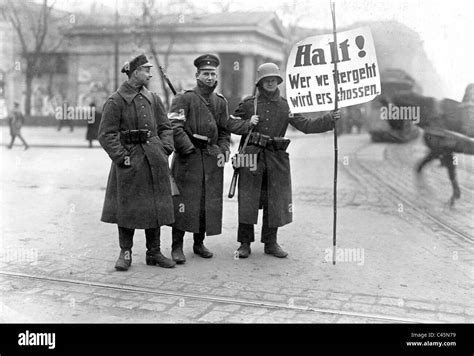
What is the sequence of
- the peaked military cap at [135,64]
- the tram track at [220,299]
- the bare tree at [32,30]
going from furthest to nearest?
1. the bare tree at [32,30]
2. the peaked military cap at [135,64]
3. the tram track at [220,299]

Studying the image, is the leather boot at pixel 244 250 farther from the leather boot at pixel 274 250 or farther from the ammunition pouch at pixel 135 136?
the ammunition pouch at pixel 135 136

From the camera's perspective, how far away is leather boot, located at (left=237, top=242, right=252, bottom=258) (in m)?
6.29

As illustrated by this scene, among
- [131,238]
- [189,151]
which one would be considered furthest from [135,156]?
[131,238]

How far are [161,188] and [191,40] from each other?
28028 millimetres

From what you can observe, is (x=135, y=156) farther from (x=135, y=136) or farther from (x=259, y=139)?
(x=259, y=139)

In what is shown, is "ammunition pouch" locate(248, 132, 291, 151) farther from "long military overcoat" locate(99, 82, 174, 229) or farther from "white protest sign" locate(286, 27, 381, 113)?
"long military overcoat" locate(99, 82, 174, 229)

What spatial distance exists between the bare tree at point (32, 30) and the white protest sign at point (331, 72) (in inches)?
925

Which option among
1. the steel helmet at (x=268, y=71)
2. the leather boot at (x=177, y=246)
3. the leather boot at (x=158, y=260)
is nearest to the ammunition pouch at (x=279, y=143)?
the steel helmet at (x=268, y=71)

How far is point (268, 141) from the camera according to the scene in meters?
6.17

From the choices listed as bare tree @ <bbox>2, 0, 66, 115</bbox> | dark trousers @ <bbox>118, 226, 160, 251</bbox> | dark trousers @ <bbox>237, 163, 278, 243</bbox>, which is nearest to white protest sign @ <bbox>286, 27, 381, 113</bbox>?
dark trousers @ <bbox>237, 163, 278, 243</bbox>

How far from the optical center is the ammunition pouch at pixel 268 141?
20.2 feet

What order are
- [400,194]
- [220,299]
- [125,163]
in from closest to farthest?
[220,299]
[125,163]
[400,194]

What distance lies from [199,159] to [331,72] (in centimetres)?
159
